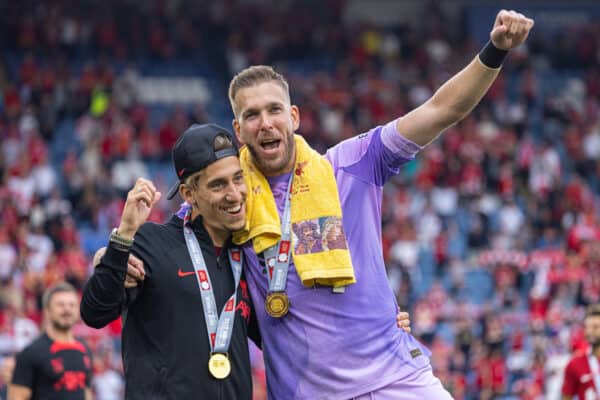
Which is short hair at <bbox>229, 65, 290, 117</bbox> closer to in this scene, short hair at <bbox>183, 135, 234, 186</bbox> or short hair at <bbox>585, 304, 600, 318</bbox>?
short hair at <bbox>183, 135, 234, 186</bbox>

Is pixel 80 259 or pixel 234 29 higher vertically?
pixel 234 29

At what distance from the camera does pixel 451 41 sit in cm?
2564

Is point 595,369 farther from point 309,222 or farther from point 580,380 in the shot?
point 309,222

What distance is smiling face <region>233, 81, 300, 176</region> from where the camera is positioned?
4898mm

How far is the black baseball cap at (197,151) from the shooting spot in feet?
15.7

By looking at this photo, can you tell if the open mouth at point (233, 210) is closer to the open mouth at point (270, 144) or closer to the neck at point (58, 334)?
the open mouth at point (270, 144)

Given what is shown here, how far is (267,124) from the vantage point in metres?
4.88

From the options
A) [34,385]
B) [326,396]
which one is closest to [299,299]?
[326,396]

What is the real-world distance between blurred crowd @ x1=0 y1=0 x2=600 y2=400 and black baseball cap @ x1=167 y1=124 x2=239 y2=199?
28.0 feet

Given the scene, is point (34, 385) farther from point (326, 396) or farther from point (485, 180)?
point (485, 180)

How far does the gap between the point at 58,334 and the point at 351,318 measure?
4.06 m

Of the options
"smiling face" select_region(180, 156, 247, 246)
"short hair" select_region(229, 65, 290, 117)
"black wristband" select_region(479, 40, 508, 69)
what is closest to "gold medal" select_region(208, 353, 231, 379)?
"smiling face" select_region(180, 156, 247, 246)

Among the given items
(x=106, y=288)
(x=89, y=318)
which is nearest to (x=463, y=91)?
(x=106, y=288)

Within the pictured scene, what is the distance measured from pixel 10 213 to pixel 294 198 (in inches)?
478
